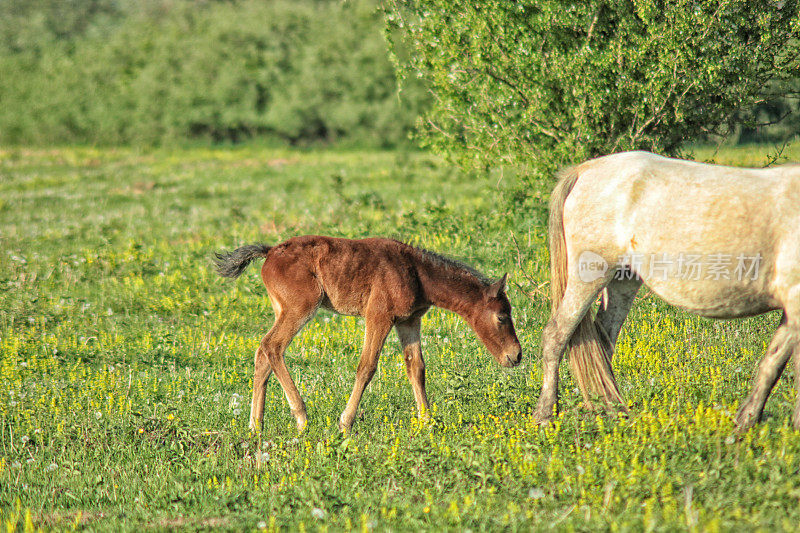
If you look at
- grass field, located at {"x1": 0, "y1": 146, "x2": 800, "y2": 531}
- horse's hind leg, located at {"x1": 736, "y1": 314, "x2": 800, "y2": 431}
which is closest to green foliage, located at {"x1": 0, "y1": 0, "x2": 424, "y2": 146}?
grass field, located at {"x1": 0, "y1": 146, "x2": 800, "y2": 531}

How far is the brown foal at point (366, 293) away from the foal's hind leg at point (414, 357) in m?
0.18

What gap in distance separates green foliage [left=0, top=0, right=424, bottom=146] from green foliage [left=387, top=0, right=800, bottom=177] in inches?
1097

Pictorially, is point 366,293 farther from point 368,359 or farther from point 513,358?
point 513,358

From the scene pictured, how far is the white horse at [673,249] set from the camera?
18.0ft

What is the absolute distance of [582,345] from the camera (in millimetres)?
6305

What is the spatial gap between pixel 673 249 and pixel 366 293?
2.42 metres

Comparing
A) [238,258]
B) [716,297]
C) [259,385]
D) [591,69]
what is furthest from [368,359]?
[591,69]

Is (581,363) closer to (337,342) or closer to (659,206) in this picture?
(659,206)

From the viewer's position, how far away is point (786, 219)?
5.45m

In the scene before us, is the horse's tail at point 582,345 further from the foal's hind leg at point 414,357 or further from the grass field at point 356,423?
the foal's hind leg at point 414,357

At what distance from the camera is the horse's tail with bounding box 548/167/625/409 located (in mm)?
6281

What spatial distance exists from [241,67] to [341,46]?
220 inches

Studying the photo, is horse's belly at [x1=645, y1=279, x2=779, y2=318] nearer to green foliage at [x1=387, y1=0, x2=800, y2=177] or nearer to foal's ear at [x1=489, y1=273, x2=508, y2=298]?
foal's ear at [x1=489, y1=273, x2=508, y2=298]

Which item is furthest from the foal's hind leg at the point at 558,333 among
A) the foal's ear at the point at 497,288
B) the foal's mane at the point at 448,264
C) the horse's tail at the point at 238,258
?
the horse's tail at the point at 238,258
